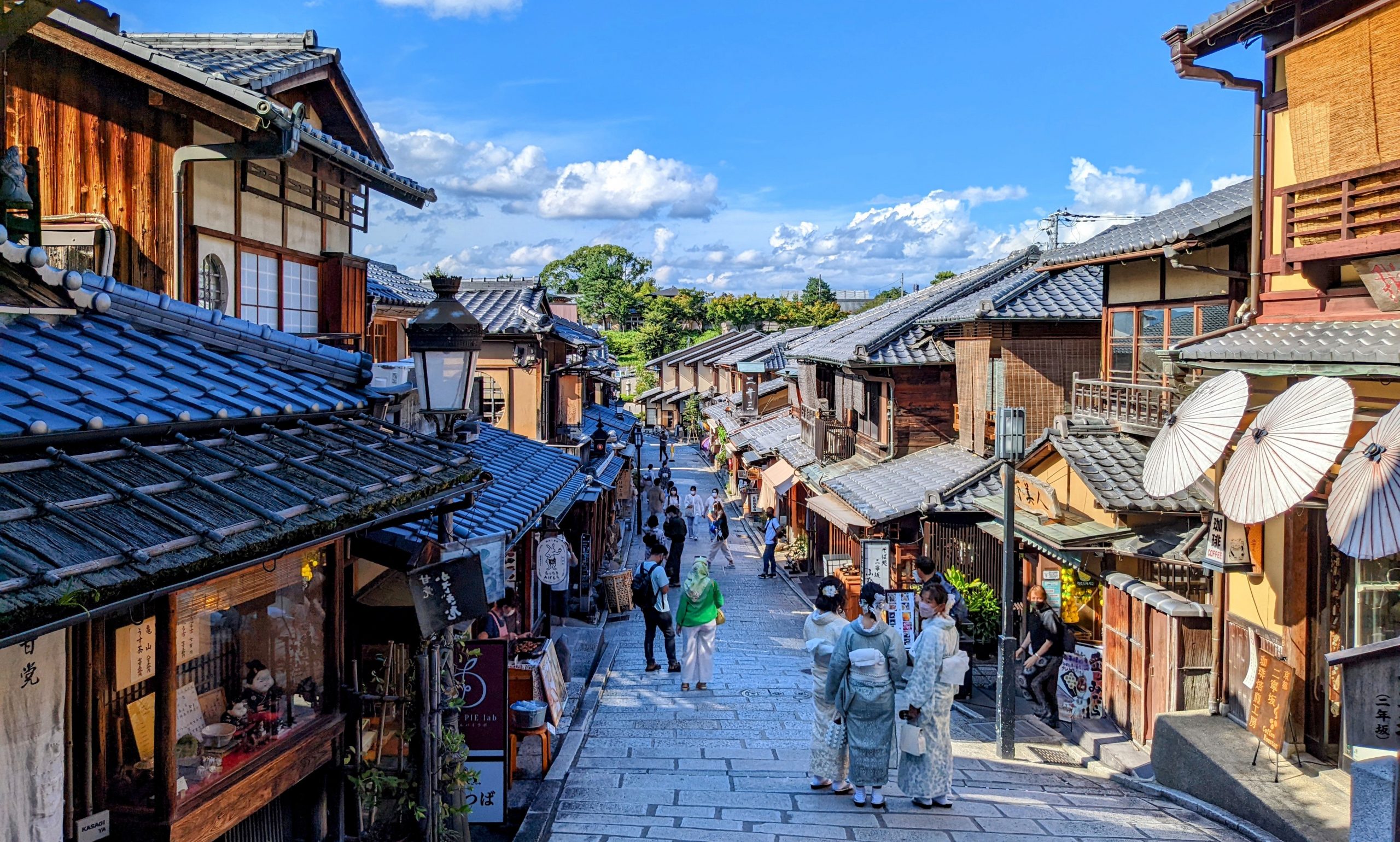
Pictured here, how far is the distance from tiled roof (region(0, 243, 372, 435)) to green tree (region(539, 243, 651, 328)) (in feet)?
294

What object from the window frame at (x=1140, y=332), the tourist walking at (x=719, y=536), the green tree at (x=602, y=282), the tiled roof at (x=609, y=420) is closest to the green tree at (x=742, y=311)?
the green tree at (x=602, y=282)

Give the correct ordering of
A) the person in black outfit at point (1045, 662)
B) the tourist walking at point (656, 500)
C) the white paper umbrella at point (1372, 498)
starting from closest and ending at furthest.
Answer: the white paper umbrella at point (1372, 498)
the person in black outfit at point (1045, 662)
the tourist walking at point (656, 500)

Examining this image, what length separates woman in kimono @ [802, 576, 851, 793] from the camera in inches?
378

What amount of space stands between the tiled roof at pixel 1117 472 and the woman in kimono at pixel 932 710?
4229mm

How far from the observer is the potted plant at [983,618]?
1745 cm

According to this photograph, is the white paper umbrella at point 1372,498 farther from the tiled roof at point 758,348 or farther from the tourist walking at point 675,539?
the tiled roof at point 758,348

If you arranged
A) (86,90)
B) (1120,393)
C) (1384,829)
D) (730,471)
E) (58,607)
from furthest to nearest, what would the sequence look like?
(730,471) < (1120,393) < (86,90) < (1384,829) < (58,607)

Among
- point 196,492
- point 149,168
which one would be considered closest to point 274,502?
point 196,492

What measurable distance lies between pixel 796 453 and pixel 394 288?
14529 mm

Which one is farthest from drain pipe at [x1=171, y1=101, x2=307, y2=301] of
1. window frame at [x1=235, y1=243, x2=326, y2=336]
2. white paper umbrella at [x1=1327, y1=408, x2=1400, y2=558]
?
white paper umbrella at [x1=1327, y1=408, x2=1400, y2=558]

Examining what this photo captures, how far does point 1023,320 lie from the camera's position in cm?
2016

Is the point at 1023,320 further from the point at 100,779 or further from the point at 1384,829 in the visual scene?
the point at 100,779

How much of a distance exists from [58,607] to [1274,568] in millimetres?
10751

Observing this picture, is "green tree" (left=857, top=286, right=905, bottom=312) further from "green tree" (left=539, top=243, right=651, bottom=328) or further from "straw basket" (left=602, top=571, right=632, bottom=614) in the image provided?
"straw basket" (left=602, top=571, right=632, bottom=614)
